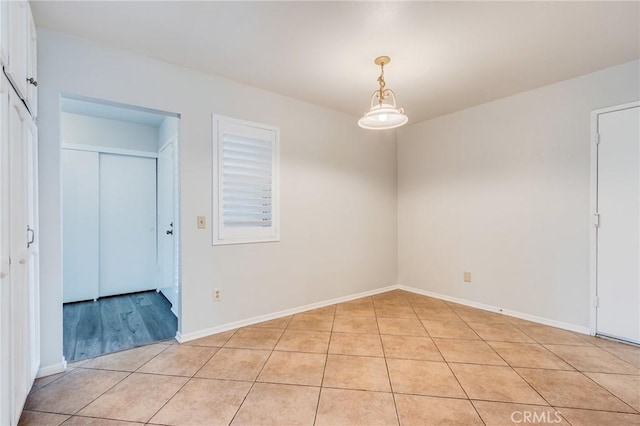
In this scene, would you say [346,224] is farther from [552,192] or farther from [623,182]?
[623,182]

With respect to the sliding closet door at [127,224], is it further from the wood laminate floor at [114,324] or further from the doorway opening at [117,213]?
the wood laminate floor at [114,324]

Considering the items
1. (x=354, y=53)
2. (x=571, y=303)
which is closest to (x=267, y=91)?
(x=354, y=53)

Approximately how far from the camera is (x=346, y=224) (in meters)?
3.93

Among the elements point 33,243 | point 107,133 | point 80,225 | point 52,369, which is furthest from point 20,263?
point 107,133

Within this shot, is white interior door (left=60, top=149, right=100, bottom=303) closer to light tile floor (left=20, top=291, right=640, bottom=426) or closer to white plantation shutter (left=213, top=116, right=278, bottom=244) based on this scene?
light tile floor (left=20, top=291, right=640, bottom=426)

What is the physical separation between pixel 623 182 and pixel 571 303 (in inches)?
47.9

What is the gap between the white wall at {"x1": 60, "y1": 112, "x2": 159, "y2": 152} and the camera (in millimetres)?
3936

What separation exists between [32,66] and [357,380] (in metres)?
2.98

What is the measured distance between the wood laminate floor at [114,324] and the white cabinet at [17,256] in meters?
0.59

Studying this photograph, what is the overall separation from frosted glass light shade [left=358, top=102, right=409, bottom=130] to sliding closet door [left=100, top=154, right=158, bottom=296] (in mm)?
3626

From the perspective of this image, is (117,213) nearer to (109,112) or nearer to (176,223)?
(109,112)

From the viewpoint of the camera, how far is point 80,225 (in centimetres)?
398

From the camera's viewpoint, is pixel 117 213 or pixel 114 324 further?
pixel 117 213

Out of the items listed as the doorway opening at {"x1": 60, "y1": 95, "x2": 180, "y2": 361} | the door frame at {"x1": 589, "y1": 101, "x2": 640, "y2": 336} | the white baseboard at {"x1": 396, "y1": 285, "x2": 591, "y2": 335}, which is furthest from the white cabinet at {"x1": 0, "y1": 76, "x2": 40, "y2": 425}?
the door frame at {"x1": 589, "y1": 101, "x2": 640, "y2": 336}
